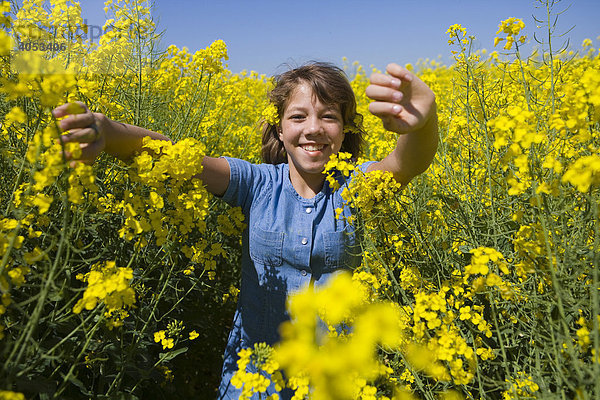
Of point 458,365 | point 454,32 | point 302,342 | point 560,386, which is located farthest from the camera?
point 454,32

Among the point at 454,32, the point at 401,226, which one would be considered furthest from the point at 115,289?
the point at 454,32

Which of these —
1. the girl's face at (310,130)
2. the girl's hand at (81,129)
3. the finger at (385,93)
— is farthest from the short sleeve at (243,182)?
the finger at (385,93)

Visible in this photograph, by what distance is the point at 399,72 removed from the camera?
4.51ft

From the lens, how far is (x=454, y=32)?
2.14m

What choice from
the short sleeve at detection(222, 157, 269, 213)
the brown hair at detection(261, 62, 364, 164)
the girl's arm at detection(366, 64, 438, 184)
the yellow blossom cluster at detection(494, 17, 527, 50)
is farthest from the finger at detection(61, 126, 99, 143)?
the yellow blossom cluster at detection(494, 17, 527, 50)

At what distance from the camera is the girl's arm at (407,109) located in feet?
4.56

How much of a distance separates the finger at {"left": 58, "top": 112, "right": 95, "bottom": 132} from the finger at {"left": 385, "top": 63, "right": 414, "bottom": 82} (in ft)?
3.18

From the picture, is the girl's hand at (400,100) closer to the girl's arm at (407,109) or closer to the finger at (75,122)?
the girl's arm at (407,109)

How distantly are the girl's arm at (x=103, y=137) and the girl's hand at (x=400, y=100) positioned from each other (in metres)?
0.78

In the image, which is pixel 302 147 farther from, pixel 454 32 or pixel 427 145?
pixel 454 32

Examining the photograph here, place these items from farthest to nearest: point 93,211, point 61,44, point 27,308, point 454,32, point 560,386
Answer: point 61,44, point 454,32, point 93,211, point 27,308, point 560,386

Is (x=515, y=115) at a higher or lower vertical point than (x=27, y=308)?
higher

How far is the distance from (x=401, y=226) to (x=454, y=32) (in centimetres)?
109

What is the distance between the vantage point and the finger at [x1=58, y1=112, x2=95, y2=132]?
1.21 meters
